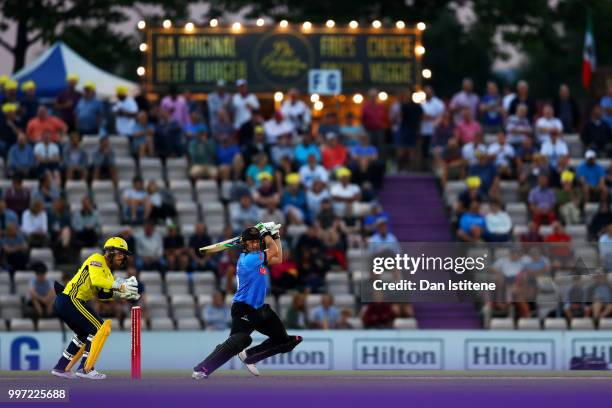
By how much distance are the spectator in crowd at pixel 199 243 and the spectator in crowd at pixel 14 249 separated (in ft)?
10.8

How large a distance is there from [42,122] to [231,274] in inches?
235

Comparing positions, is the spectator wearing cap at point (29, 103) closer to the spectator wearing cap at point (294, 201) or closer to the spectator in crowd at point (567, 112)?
the spectator wearing cap at point (294, 201)

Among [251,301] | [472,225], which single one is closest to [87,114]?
[472,225]

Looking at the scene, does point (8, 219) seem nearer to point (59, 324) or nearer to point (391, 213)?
point (59, 324)

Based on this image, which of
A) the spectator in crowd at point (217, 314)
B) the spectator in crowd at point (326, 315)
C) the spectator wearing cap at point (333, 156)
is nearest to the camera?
the spectator in crowd at point (217, 314)

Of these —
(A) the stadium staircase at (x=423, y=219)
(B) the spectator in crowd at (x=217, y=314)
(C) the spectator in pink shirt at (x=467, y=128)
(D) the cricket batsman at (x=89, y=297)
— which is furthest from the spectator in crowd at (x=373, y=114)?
(D) the cricket batsman at (x=89, y=297)

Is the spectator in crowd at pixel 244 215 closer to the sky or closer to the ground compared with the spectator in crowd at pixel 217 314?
closer to the sky

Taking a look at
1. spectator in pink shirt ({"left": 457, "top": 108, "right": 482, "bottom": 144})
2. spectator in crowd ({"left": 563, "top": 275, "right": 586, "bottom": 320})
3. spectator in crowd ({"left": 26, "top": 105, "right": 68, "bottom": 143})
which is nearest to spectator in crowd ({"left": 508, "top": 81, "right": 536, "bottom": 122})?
spectator in pink shirt ({"left": 457, "top": 108, "right": 482, "bottom": 144})

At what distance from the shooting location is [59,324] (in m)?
31.7

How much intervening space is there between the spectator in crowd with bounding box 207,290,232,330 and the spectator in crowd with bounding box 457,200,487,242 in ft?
17.4

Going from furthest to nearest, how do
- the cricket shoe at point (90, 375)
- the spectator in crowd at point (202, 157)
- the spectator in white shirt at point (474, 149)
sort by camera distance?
the spectator in white shirt at point (474, 149)
the spectator in crowd at point (202, 157)
the cricket shoe at point (90, 375)

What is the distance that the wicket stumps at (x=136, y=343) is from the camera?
22.9 metres

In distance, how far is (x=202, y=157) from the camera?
1404 inches

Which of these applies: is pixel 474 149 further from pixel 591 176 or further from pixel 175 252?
pixel 175 252
